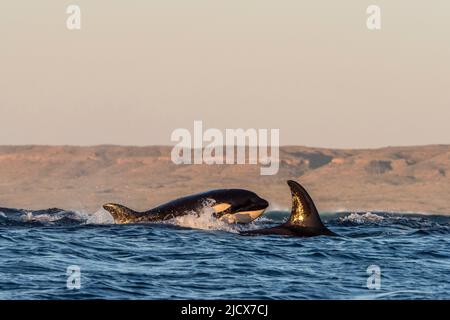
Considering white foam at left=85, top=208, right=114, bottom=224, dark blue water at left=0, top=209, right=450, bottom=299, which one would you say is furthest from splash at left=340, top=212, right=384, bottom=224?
white foam at left=85, top=208, right=114, bottom=224

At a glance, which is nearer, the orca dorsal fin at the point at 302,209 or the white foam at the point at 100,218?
the orca dorsal fin at the point at 302,209

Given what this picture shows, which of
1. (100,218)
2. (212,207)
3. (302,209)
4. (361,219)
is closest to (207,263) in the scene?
(302,209)

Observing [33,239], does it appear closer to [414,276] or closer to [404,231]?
[414,276]

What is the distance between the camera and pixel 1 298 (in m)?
21.8

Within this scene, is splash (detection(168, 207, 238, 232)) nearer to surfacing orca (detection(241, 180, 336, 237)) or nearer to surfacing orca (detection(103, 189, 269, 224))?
surfacing orca (detection(103, 189, 269, 224))

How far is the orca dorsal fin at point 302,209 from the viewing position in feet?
111

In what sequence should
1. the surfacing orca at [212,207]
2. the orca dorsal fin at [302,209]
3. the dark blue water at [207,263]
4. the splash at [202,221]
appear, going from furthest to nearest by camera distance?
1. the surfacing orca at [212,207]
2. the splash at [202,221]
3. the orca dorsal fin at [302,209]
4. the dark blue water at [207,263]

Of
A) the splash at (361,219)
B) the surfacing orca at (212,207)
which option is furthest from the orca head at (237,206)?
the splash at (361,219)

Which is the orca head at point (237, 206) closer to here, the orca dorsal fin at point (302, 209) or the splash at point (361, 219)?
the orca dorsal fin at point (302, 209)

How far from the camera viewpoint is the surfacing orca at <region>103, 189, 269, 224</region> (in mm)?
37938

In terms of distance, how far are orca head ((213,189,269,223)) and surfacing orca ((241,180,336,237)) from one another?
3403 millimetres

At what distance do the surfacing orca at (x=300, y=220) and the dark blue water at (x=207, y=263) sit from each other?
713mm

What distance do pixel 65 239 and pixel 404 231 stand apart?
16.4 meters
